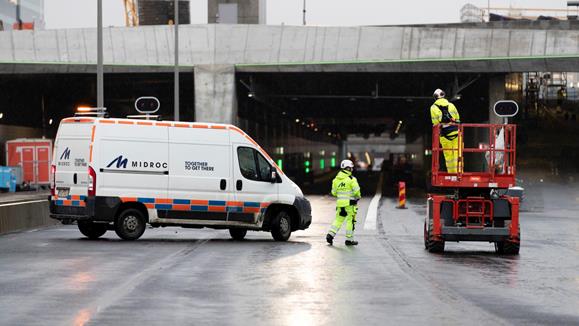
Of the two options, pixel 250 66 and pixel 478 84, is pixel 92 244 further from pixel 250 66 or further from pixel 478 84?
pixel 478 84

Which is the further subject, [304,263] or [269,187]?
[269,187]

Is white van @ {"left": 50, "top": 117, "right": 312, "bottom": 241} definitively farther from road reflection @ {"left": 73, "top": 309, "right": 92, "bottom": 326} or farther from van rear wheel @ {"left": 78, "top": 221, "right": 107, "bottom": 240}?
road reflection @ {"left": 73, "top": 309, "right": 92, "bottom": 326}

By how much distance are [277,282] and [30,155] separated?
4731 cm

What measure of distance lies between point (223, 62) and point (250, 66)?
138 cm

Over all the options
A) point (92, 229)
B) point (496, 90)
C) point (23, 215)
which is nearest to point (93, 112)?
point (23, 215)

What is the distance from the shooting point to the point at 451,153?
67.9ft

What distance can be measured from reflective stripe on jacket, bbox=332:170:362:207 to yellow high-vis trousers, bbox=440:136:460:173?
2.53 m

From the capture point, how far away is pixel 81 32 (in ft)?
175

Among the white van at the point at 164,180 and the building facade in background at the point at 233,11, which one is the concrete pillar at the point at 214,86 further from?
the white van at the point at 164,180

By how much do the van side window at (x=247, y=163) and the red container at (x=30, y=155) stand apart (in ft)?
123

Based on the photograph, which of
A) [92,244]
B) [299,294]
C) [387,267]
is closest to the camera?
[299,294]

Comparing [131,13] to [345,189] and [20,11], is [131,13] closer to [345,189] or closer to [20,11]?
[20,11]

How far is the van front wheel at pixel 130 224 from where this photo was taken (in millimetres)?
22984

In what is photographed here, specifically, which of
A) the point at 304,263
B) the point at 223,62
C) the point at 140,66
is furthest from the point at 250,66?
the point at 304,263
